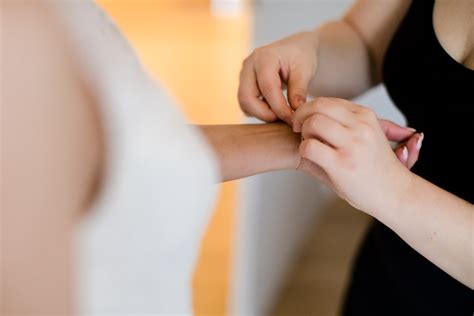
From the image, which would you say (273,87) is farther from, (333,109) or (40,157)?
(40,157)

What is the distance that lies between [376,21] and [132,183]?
578 millimetres

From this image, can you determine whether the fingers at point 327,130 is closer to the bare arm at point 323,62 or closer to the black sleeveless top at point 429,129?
the bare arm at point 323,62

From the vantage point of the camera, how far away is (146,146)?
0.86 ft

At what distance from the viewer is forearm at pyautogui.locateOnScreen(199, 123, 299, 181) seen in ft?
1.79

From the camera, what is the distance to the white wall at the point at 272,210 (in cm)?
127

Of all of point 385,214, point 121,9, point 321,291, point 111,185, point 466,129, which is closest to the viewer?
point 111,185

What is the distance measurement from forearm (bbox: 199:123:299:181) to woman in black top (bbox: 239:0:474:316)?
0.10 feet

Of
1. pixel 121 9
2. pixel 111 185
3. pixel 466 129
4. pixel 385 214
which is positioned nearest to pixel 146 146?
pixel 111 185

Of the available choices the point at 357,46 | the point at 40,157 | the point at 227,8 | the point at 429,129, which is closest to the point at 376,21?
the point at 357,46

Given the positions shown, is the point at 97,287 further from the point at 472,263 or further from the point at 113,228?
the point at 472,263

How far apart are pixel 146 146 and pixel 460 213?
0.35 metres

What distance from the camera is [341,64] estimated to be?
0.75 metres

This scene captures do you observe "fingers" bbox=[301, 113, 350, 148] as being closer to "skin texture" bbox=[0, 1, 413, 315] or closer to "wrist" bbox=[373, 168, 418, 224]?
"wrist" bbox=[373, 168, 418, 224]

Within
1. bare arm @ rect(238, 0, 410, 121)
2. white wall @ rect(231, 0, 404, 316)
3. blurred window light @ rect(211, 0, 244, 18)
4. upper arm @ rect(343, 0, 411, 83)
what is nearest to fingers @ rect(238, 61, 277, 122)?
bare arm @ rect(238, 0, 410, 121)
